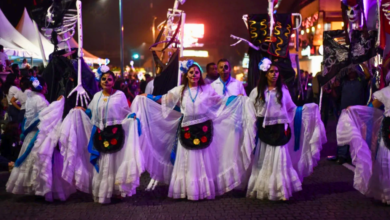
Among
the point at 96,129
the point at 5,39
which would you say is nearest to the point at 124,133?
the point at 96,129

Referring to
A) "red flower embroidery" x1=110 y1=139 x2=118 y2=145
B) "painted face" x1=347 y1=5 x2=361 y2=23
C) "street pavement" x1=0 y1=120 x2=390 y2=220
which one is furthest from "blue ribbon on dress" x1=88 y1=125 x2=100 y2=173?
"painted face" x1=347 y1=5 x2=361 y2=23

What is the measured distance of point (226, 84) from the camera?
7070 mm

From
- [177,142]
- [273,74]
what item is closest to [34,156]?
[177,142]

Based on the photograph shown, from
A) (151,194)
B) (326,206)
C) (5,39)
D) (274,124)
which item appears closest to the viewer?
(326,206)

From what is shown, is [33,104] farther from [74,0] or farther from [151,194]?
[151,194]

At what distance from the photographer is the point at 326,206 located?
5.49 metres

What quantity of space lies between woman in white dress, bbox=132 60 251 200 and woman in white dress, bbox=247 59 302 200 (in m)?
0.23

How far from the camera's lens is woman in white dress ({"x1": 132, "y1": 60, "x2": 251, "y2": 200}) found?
583 centimetres

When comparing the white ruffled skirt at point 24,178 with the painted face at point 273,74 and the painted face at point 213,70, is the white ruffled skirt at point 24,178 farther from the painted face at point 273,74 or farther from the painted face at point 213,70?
the painted face at point 273,74

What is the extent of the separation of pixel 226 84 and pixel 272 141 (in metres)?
1.65

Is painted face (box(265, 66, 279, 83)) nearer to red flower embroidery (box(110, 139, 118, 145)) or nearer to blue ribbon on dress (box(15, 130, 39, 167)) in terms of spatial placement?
red flower embroidery (box(110, 139, 118, 145))

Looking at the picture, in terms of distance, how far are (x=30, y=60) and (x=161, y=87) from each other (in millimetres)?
→ 12934

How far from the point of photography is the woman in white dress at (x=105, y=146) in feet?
18.5

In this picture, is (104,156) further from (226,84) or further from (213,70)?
(213,70)
